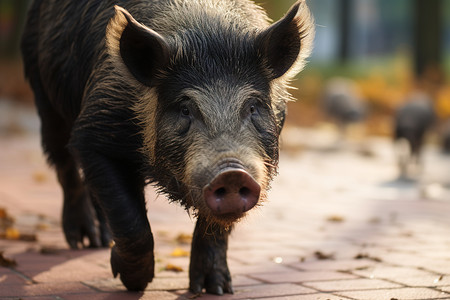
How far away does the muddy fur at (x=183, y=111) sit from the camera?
3482 mm

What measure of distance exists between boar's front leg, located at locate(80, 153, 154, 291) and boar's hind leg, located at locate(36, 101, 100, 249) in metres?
1.31

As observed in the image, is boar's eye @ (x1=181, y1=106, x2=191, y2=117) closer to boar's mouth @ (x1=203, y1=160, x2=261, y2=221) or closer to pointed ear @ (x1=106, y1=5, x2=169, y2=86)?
pointed ear @ (x1=106, y1=5, x2=169, y2=86)

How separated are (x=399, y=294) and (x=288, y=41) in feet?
4.63

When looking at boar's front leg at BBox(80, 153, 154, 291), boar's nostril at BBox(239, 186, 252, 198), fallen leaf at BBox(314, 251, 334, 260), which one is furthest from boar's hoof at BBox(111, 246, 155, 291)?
fallen leaf at BBox(314, 251, 334, 260)

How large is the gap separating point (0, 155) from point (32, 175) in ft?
6.73

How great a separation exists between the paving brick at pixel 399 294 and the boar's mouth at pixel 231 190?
41.0 inches

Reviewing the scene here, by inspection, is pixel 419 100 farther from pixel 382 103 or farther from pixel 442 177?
pixel 382 103

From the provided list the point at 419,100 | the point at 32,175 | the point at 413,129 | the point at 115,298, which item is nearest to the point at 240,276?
the point at 115,298

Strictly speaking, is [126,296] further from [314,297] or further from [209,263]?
[314,297]

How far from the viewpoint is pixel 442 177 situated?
36.7 ft

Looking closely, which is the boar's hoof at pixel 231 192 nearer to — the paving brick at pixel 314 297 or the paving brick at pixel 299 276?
the paving brick at pixel 314 297

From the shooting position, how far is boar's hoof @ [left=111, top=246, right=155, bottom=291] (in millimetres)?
3879

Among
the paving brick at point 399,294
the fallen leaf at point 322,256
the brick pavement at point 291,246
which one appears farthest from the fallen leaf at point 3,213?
the paving brick at point 399,294

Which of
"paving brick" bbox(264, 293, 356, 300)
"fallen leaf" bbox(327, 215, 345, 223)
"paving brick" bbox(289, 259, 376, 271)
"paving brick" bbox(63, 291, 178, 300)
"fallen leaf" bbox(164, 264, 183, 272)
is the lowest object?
"paving brick" bbox(63, 291, 178, 300)
